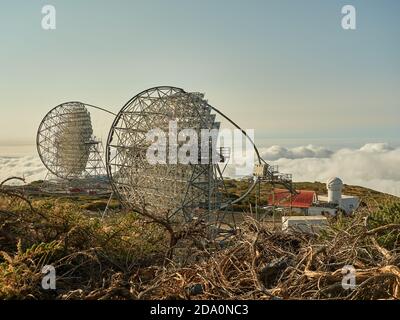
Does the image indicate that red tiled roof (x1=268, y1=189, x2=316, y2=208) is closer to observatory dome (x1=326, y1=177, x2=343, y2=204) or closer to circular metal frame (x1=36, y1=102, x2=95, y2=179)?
observatory dome (x1=326, y1=177, x2=343, y2=204)

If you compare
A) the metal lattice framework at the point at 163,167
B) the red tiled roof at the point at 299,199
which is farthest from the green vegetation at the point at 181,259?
the red tiled roof at the point at 299,199

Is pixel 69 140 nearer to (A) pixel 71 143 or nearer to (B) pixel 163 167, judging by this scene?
(A) pixel 71 143

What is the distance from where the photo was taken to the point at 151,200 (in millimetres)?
28609

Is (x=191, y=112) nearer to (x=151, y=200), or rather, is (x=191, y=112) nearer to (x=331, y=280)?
(x=151, y=200)

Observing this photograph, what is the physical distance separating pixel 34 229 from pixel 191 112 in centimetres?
2085
